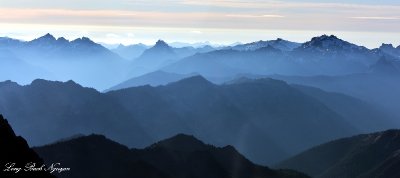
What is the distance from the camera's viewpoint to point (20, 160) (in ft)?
325

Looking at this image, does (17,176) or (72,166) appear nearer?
(17,176)

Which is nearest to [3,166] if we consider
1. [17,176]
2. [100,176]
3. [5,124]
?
[17,176]

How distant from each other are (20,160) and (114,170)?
9892 cm

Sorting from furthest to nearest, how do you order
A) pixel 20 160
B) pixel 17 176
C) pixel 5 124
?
pixel 5 124 → pixel 20 160 → pixel 17 176

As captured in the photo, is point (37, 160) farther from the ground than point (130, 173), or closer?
farther from the ground

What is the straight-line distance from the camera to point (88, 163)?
651ft

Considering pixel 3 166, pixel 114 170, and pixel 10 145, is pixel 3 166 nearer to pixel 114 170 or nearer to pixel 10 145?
pixel 10 145

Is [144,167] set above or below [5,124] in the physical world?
below

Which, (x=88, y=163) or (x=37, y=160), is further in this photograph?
(x=88, y=163)

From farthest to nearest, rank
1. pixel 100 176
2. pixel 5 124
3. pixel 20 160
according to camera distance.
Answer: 1. pixel 100 176
2. pixel 5 124
3. pixel 20 160

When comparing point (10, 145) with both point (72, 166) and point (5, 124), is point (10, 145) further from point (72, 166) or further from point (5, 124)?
point (72, 166)

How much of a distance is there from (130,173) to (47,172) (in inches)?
4171

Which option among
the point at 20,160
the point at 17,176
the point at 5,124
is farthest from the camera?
the point at 5,124

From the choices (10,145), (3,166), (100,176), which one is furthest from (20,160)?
(100,176)
